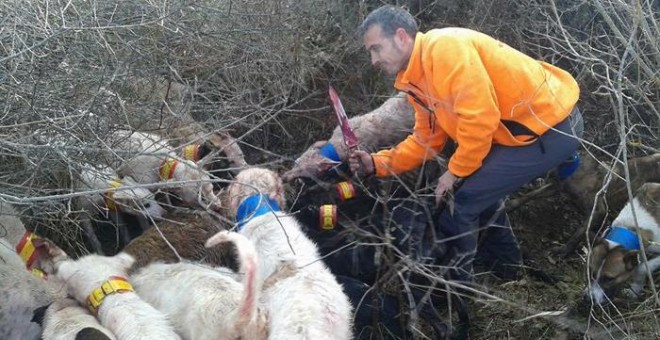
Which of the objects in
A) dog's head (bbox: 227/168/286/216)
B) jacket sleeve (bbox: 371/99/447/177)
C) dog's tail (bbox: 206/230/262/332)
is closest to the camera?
dog's tail (bbox: 206/230/262/332)

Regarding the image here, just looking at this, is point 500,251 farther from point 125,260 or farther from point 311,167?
point 125,260

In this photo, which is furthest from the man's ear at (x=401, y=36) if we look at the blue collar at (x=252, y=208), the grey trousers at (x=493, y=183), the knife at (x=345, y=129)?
the blue collar at (x=252, y=208)

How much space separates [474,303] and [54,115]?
3.14 m

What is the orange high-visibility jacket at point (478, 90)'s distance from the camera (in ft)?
14.6

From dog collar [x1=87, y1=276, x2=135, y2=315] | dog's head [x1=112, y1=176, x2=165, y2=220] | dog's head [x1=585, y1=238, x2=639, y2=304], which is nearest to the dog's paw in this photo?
dog's head [x1=585, y1=238, x2=639, y2=304]

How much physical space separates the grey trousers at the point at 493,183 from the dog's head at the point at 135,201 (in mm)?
1967

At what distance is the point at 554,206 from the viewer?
627 cm

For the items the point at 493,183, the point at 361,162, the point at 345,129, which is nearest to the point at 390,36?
the point at 345,129

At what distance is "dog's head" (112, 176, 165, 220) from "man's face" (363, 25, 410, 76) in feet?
5.66

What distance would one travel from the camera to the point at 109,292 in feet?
14.0

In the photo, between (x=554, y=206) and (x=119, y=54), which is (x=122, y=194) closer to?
(x=119, y=54)

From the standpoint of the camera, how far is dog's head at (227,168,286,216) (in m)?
4.96

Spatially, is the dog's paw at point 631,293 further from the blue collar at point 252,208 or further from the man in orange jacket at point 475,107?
the blue collar at point 252,208

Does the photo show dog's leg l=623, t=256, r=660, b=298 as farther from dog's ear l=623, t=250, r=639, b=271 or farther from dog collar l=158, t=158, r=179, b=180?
dog collar l=158, t=158, r=179, b=180
